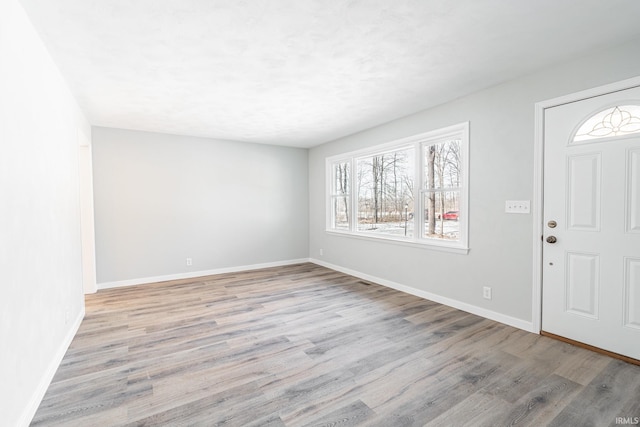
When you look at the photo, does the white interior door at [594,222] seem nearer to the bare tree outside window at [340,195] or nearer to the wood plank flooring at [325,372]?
the wood plank flooring at [325,372]

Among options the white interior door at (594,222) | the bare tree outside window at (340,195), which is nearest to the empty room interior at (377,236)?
the white interior door at (594,222)

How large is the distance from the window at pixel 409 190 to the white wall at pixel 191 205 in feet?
3.99

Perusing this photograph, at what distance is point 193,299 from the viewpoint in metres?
4.05

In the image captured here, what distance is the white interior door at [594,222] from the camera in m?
2.36

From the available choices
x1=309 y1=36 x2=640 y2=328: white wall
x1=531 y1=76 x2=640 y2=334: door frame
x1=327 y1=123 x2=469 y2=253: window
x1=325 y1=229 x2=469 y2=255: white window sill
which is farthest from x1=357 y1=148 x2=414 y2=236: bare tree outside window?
x1=531 y1=76 x2=640 y2=334: door frame

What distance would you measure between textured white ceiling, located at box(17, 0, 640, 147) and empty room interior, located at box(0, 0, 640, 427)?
0.02 meters

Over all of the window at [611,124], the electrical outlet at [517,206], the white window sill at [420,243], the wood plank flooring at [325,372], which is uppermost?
the window at [611,124]

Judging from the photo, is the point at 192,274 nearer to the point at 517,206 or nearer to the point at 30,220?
the point at 30,220

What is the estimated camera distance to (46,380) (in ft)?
6.84

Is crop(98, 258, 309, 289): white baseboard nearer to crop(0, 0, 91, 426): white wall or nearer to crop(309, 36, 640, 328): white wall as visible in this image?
crop(0, 0, 91, 426): white wall

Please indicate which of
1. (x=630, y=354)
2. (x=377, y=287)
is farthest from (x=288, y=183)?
(x=630, y=354)

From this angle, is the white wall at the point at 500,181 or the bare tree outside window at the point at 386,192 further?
the bare tree outside window at the point at 386,192

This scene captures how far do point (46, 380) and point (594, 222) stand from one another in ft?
14.9

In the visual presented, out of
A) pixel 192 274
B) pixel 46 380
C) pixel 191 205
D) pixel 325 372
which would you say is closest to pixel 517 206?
pixel 325 372
